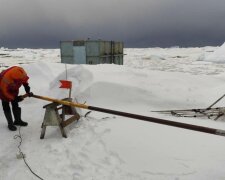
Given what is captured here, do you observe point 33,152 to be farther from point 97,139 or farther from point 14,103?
point 14,103

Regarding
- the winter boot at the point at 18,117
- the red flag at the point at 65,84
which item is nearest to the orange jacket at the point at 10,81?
the winter boot at the point at 18,117

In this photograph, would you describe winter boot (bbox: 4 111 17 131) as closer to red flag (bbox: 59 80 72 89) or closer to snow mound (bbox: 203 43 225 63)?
red flag (bbox: 59 80 72 89)

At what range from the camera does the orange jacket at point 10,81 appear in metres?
5.80

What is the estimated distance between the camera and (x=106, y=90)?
27.6 feet

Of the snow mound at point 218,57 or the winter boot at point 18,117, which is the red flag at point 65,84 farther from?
the snow mound at point 218,57

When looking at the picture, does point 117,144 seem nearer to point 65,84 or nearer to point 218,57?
point 65,84

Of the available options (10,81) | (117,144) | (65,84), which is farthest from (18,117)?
(117,144)

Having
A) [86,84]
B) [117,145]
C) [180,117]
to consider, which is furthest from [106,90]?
[117,145]

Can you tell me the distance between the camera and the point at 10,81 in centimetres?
582

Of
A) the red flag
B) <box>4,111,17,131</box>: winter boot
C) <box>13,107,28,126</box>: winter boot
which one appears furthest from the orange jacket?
the red flag

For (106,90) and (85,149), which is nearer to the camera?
(85,149)

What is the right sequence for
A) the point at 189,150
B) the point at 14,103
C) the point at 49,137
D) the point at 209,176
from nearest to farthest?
the point at 209,176 → the point at 189,150 → the point at 49,137 → the point at 14,103

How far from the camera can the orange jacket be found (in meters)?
5.80

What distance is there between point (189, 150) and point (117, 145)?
4.09ft
